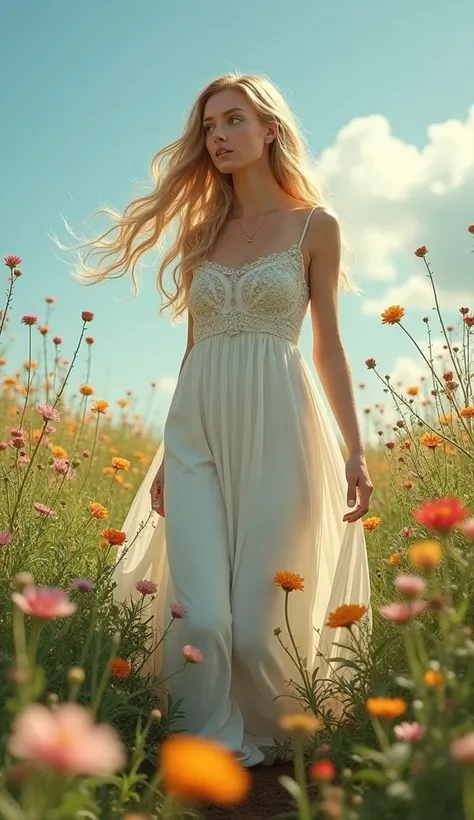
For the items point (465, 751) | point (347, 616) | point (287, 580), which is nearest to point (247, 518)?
point (287, 580)

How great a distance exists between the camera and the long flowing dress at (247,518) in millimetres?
2615

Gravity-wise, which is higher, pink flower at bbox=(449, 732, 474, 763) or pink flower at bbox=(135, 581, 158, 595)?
pink flower at bbox=(135, 581, 158, 595)

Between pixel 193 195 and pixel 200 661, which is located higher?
pixel 193 195

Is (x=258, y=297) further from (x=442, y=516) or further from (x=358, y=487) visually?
(x=442, y=516)

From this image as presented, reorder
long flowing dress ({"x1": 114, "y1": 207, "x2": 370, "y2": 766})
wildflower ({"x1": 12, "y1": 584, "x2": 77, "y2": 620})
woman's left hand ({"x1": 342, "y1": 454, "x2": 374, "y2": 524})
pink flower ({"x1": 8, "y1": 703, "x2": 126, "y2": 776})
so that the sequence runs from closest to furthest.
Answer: pink flower ({"x1": 8, "y1": 703, "x2": 126, "y2": 776}) < wildflower ({"x1": 12, "y1": 584, "x2": 77, "y2": 620}) < long flowing dress ({"x1": 114, "y1": 207, "x2": 370, "y2": 766}) < woman's left hand ({"x1": 342, "y1": 454, "x2": 374, "y2": 524})

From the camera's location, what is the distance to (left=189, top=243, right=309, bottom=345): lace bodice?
9.59ft

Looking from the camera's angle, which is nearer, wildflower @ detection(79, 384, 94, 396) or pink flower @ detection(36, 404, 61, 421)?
pink flower @ detection(36, 404, 61, 421)

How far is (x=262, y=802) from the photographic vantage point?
227cm

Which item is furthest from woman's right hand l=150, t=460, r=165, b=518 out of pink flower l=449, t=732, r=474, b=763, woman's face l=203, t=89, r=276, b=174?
pink flower l=449, t=732, r=474, b=763

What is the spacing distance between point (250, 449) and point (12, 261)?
1139 millimetres

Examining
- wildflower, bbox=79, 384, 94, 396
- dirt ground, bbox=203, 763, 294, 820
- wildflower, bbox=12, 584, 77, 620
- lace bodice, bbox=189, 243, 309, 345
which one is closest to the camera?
wildflower, bbox=12, 584, 77, 620

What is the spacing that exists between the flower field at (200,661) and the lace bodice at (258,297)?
339 millimetres

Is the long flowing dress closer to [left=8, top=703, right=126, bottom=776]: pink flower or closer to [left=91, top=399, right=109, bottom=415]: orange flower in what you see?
[left=91, top=399, right=109, bottom=415]: orange flower


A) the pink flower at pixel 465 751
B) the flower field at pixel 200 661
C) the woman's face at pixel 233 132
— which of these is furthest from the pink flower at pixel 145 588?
the pink flower at pixel 465 751
